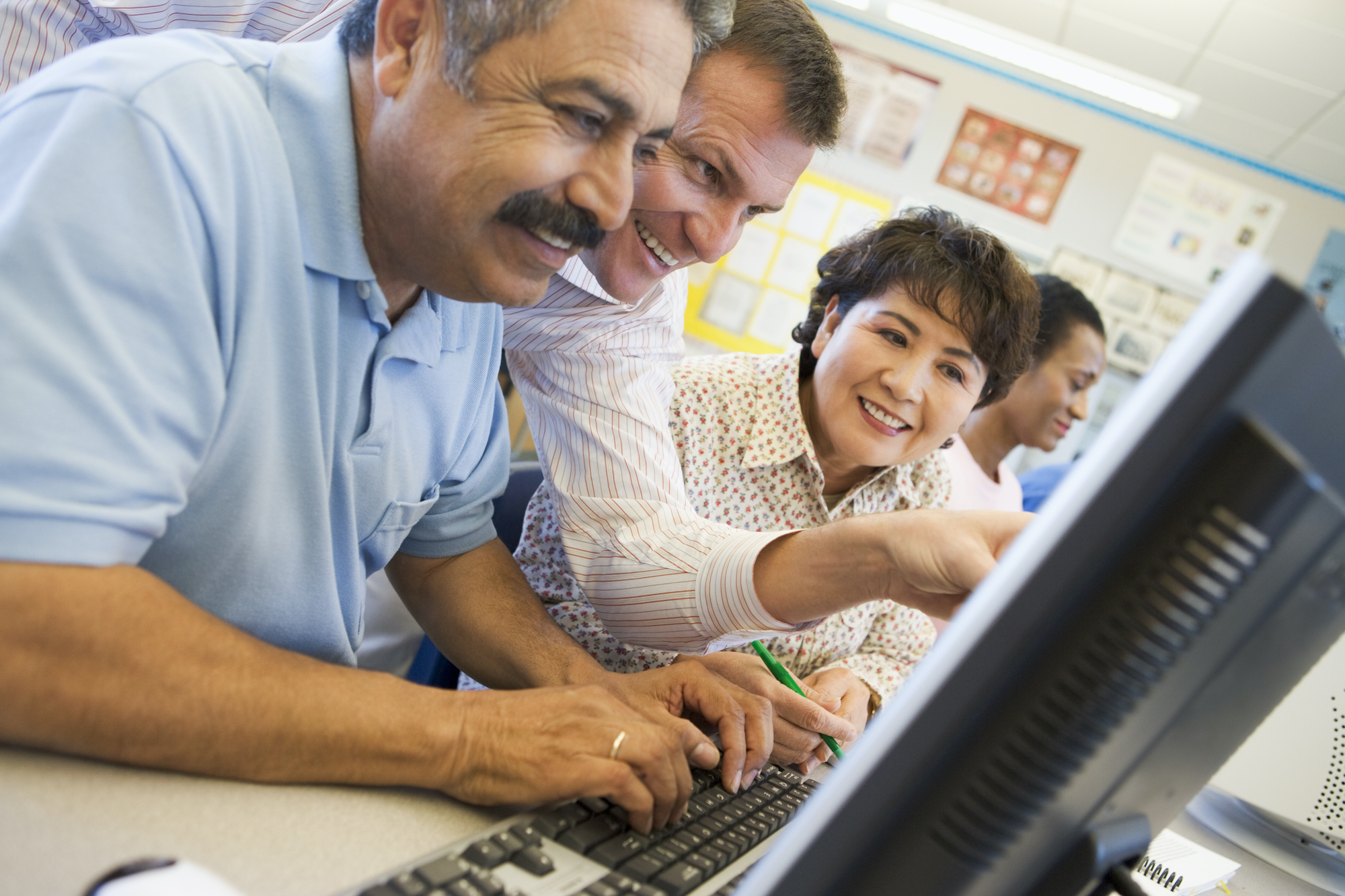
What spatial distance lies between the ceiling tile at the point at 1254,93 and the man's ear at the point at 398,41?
361 centimetres

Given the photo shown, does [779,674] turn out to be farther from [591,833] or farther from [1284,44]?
[1284,44]

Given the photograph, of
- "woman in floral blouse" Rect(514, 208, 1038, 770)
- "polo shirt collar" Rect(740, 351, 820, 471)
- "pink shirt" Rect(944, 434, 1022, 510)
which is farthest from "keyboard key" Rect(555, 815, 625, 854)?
"pink shirt" Rect(944, 434, 1022, 510)

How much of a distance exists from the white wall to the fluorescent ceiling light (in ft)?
0.82

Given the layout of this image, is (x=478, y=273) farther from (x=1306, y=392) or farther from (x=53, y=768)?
(x=1306, y=392)

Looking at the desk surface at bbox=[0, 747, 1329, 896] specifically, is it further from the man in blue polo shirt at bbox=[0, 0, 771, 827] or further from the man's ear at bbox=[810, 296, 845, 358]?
the man's ear at bbox=[810, 296, 845, 358]

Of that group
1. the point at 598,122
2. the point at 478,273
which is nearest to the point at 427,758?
the point at 478,273

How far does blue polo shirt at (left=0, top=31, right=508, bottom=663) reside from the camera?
0.52m

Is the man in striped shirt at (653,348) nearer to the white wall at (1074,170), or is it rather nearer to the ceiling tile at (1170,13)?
the ceiling tile at (1170,13)

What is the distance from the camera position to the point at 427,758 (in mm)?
638

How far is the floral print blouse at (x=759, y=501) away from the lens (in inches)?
49.5

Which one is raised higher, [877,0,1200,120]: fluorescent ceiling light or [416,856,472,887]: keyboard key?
[877,0,1200,120]: fluorescent ceiling light

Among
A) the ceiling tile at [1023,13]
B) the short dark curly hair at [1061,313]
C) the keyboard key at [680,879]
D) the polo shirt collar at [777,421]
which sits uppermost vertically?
the ceiling tile at [1023,13]

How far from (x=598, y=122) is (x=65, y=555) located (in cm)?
47

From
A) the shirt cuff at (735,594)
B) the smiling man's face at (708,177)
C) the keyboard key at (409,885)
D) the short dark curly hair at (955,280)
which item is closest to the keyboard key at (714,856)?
the keyboard key at (409,885)
